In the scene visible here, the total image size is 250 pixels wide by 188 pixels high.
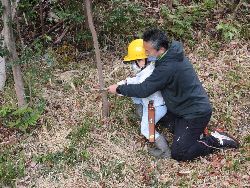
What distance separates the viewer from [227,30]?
791 centimetres

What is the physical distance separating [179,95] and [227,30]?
2612mm

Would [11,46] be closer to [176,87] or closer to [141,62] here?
[141,62]

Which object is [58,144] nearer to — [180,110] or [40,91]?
[40,91]

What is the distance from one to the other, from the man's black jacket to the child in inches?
4.6

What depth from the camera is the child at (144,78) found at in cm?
579

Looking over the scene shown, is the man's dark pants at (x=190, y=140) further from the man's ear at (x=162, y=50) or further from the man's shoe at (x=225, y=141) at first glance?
the man's ear at (x=162, y=50)

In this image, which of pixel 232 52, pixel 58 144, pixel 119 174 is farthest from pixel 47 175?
pixel 232 52

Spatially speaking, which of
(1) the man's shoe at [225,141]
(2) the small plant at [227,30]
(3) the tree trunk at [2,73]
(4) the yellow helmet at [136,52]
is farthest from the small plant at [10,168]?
(2) the small plant at [227,30]

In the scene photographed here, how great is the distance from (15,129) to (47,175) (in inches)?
34.9

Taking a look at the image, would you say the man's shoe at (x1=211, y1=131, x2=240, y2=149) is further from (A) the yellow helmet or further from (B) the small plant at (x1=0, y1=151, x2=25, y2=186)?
(B) the small plant at (x1=0, y1=151, x2=25, y2=186)

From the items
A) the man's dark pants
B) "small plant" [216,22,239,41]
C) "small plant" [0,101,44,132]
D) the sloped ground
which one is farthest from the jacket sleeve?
"small plant" [216,22,239,41]

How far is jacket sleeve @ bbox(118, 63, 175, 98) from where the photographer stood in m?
5.59

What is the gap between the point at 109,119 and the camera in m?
6.28

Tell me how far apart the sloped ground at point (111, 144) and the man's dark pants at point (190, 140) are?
118 millimetres
